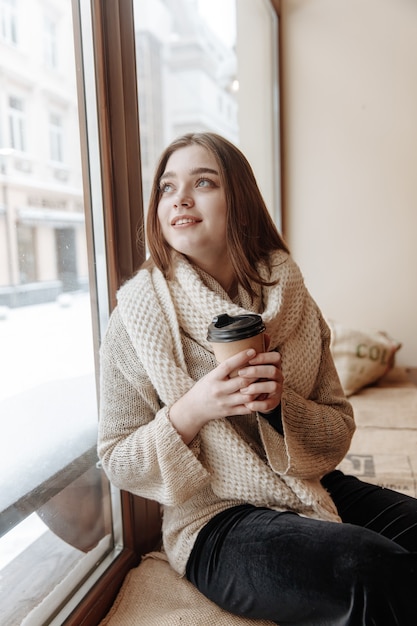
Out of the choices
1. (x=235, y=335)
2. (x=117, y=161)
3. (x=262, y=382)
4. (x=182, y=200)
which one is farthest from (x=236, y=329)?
(x=117, y=161)

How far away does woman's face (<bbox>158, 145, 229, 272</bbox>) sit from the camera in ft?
3.43

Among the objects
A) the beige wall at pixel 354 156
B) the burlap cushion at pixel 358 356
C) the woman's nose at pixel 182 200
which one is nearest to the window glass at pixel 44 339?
the woman's nose at pixel 182 200

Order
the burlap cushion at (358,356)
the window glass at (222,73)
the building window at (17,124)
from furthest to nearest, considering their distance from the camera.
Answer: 1. the burlap cushion at (358,356)
2. the window glass at (222,73)
3. the building window at (17,124)

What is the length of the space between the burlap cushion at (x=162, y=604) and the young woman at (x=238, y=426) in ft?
0.13

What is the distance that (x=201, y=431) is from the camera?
1.00 m

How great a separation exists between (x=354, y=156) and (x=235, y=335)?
91.9 inches

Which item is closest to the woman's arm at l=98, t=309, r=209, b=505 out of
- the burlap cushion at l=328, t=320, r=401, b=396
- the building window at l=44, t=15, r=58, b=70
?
the building window at l=44, t=15, r=58, b=70

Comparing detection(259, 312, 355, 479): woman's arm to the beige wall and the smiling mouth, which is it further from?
the beige wall

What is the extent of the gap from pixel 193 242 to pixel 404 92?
220 cm

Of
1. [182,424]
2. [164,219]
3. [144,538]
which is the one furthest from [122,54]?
[144,538]

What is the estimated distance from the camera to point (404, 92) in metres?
2.74

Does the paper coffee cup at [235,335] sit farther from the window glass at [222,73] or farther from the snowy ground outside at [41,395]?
the window glass at [222,73]

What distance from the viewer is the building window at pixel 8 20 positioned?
2.77ft

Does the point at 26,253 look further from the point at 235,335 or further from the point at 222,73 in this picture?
the point at 222,73
